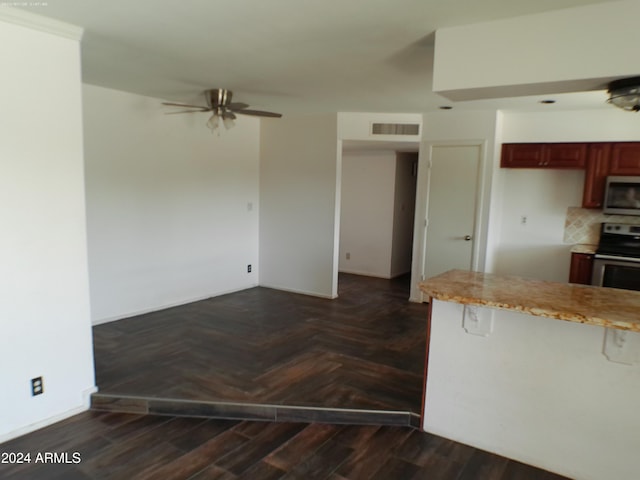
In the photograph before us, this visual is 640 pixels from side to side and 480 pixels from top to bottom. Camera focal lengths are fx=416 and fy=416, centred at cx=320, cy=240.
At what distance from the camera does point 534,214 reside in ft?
16.4

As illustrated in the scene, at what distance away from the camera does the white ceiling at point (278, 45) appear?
2.24 m

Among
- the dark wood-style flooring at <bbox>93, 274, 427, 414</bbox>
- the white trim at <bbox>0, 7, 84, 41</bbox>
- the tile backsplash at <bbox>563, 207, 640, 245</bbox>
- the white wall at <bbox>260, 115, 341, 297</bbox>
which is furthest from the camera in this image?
the white wall at <bbox>260, 115, 341, 297</bbox>

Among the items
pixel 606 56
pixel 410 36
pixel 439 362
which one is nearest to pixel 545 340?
pixel 439 362

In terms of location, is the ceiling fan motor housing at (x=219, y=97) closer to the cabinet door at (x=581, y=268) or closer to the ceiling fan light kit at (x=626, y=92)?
the ceiling fan light kit at (x=626, y=92)

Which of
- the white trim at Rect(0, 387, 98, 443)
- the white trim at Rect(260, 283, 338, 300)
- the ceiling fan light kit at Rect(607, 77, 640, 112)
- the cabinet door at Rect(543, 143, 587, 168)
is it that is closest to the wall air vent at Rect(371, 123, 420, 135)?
the cabinet door at Rect(543, 143, 587, 168)

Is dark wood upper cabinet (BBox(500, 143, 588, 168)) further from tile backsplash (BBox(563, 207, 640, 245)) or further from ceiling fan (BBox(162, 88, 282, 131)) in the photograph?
ceiling fan (BBox(162, 88, 282, 131))

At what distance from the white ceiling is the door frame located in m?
0.65

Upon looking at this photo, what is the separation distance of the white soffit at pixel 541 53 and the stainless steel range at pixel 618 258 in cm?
263

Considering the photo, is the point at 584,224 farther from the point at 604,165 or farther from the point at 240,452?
the point at 240,452

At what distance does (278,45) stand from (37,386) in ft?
8.99

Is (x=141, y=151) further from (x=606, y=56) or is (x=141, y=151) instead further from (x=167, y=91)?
(x=606, y=56)

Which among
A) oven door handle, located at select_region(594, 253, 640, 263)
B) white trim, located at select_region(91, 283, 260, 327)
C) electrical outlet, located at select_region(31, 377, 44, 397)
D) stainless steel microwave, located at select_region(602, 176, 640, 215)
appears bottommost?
white trim, located at select_region(91, 283, 260, 327)

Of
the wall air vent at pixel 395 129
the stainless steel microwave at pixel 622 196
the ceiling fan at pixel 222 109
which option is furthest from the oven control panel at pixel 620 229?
the ceiling fan at pixel 222 109

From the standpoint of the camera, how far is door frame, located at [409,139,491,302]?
16.0 ft
